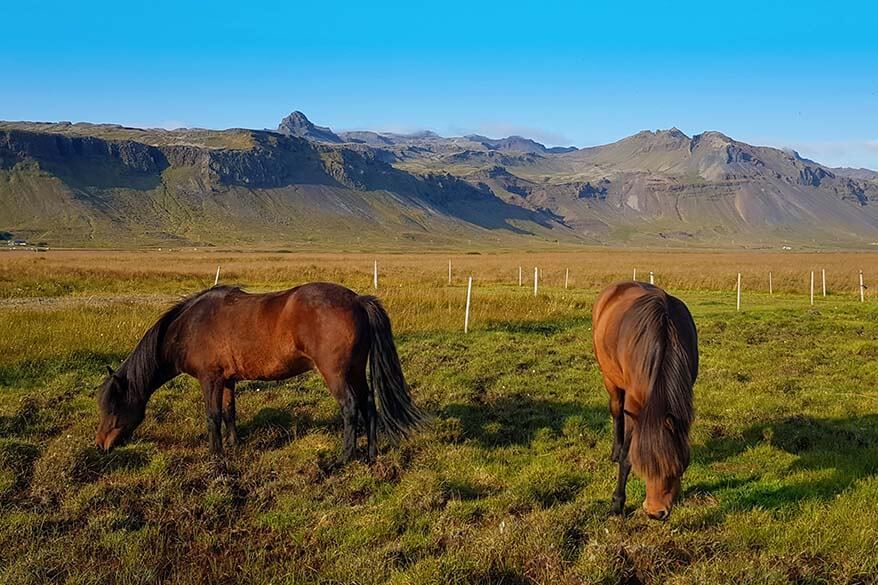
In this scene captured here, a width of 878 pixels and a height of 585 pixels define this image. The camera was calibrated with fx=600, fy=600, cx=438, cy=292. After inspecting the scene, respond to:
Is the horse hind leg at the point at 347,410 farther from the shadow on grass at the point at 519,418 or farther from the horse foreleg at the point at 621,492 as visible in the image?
the horse foreleg at the point at 621,492

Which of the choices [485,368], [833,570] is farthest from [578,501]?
[485,368]

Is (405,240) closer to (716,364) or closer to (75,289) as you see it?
(75,289)

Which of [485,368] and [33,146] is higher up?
[33,146]

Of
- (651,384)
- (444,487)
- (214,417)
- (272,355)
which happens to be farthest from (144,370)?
(651,384)

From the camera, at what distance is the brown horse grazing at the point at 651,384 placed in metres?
4.91

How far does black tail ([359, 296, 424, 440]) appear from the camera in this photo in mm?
7297

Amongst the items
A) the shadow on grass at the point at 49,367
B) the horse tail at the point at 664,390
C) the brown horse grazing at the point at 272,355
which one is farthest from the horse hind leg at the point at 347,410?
the shadow on grass at the point at 49,367

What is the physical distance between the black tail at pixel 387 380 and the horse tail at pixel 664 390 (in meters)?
2.94

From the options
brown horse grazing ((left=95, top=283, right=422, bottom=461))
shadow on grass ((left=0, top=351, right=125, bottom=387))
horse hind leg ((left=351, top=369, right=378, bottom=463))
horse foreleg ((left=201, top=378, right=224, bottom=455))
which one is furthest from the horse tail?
shadow on grass ((left=0, top=351, right=125, bottom=387))

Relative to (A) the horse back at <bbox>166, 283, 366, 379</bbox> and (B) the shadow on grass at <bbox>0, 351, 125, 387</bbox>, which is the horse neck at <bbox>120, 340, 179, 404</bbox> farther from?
(B) the shadow on grass at <bbox>0, 351, 125, 387</bbox>

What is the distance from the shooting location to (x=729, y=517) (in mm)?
5477

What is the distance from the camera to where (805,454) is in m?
7.15

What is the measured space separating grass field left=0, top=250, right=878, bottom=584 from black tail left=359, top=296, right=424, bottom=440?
307mm

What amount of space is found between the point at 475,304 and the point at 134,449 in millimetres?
14343
